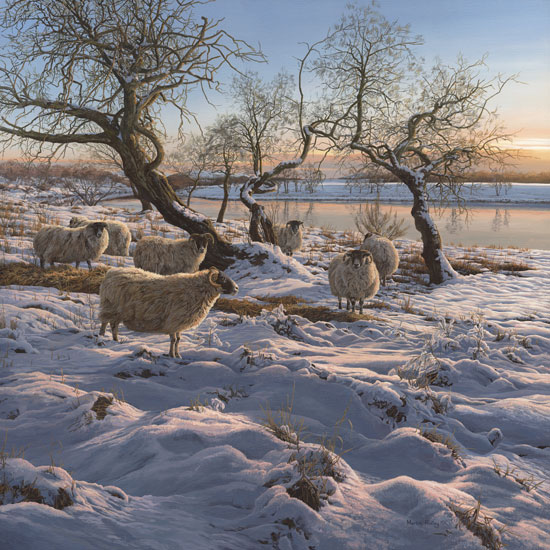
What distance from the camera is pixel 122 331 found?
645cm

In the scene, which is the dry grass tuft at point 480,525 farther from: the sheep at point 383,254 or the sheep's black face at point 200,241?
the sheep at point 383,254

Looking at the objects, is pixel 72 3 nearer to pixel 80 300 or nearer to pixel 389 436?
pixel 80 300

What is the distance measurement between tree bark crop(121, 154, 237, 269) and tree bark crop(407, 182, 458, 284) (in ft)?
24.6

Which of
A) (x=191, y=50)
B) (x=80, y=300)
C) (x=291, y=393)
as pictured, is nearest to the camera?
(x=291, y=393)

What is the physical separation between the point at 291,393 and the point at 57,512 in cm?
250

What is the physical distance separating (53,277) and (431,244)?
41.6 ft

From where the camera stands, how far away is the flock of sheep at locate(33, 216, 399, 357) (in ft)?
16.8

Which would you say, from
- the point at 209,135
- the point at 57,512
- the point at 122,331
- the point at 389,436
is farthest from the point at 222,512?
the point at 209,135

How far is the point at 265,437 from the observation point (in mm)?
2705

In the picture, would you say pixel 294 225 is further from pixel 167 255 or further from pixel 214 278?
pixel 214 278

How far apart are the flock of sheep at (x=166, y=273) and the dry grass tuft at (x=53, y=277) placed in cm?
68
